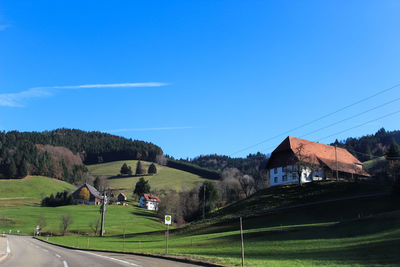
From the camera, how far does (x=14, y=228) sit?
92.0 metres

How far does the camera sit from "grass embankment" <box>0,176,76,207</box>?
132725 mm

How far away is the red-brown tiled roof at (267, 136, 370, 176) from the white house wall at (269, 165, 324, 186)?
1.44 metres

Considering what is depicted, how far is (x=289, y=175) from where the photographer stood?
82.3m

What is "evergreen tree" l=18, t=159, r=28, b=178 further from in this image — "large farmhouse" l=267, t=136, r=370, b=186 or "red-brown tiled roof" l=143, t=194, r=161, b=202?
"large farmhouse" l=267, t=136, r=370, b=186

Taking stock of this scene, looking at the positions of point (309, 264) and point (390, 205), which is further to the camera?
point (390, 205)

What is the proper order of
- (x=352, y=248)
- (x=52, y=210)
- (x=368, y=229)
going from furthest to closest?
(x=52, y=210)
(x=368, y=229)
(x=352, y=248)

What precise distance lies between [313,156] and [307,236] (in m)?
50.1

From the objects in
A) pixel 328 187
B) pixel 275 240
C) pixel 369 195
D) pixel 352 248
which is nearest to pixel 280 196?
pixel 328 187

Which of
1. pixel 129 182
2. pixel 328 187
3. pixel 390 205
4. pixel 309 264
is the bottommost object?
pixel 309 264

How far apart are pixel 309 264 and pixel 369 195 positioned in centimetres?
4359

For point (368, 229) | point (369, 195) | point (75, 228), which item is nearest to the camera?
point (368, 229)

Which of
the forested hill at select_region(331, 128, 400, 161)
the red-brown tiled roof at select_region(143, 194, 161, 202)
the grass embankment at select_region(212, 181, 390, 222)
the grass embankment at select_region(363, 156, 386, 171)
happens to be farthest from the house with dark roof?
the forested hill at select_region(331, 128, 400, 161)

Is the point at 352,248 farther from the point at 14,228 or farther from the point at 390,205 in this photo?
the point at 14,228

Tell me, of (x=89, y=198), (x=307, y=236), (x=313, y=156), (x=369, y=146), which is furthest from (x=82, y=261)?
(x=369, y=146)
